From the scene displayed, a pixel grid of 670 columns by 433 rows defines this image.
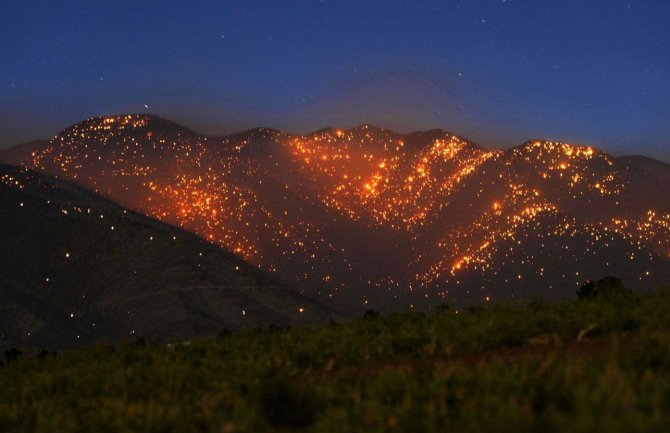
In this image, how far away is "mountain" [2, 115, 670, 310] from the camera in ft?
402

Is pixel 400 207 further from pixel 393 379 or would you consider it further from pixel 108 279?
pixel 393 379

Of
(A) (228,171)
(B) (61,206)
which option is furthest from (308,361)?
(A) (228,171)

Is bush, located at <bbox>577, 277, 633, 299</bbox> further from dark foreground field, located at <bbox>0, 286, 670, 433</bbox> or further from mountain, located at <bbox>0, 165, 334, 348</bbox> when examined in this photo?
mountain, located at <bbox>0, 165, 334, 348</bbox>

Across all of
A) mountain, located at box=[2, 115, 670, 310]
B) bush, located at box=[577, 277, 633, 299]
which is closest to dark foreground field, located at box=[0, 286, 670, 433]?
bush, located at box=[577, 277, 633, 299]

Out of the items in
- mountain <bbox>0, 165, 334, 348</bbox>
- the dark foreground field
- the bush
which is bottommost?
mountain <bbox>0, 165, 334, 348</bbox>

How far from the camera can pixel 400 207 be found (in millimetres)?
161250

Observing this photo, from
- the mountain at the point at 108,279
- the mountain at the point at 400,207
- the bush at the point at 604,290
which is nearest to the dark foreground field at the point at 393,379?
the bush at the point at 604,290

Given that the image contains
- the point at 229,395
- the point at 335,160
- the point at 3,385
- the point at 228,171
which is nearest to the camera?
the point at 229,395

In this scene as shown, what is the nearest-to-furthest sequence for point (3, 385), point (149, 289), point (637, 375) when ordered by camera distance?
point (637, 375), point (3, 385), point (149, 289)

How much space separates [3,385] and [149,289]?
7964 centimetres

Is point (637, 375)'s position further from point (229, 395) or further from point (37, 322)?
point (37, 322)

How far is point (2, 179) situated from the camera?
118 meters

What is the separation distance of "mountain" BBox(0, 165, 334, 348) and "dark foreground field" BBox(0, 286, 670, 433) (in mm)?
66235

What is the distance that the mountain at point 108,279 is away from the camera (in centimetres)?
8850
